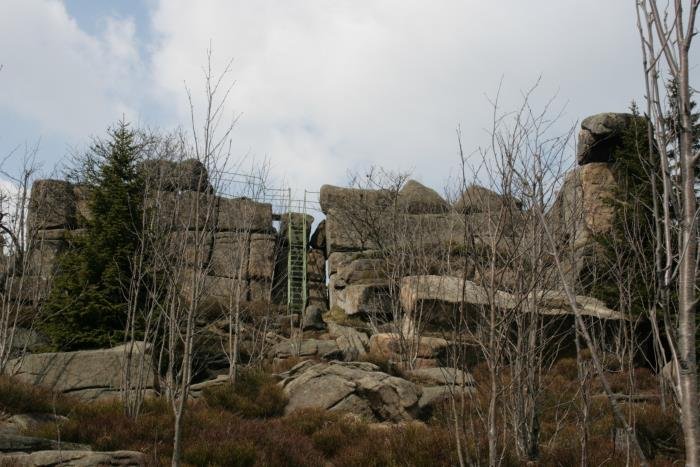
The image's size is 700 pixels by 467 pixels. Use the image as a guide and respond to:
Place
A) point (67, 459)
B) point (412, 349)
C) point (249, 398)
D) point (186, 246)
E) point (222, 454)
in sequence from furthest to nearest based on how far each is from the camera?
point (412, 349), point (249, 398), point (186, 246), point (222, 454), point (67, 459)

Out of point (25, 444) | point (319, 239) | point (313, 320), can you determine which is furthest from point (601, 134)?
point (25, 444)

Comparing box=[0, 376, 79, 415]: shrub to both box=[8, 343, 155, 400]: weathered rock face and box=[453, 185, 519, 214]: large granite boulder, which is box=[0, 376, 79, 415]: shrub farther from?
box=[453, 185, 519, 214]: large granite boulder

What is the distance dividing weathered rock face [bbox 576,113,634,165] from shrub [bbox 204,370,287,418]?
39.5 feet

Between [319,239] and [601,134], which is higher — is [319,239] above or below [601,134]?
below

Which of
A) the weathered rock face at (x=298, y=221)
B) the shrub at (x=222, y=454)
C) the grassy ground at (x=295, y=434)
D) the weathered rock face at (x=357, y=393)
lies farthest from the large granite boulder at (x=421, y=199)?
Result: the shrub at (x=222, y=454)

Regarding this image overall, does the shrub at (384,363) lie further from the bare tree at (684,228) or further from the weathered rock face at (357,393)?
the bare tree at (684,228)

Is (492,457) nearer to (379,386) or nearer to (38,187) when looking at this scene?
(379,386)

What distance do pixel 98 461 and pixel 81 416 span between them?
2.76 metres

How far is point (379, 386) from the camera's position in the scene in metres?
10.4

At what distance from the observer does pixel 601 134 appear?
18.6 m

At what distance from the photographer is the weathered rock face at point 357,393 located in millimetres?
10016

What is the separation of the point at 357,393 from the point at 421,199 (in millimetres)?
13252

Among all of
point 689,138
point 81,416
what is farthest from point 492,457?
point 81,416

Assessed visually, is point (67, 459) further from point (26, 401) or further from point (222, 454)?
point (26, 401)
